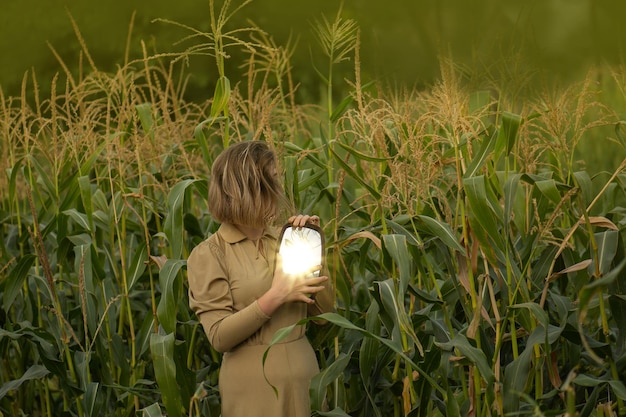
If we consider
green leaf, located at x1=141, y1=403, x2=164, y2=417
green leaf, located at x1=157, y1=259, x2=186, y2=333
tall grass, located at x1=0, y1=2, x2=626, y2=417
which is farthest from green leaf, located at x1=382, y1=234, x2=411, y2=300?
green leaf, located at x1=141, y1=403, x2=164, y2=417

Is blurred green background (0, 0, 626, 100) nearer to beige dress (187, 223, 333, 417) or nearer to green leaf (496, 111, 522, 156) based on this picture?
green leaf (496, 111, 522, 156)

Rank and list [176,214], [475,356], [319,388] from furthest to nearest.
A: [176,214], [319,388], [475,356]

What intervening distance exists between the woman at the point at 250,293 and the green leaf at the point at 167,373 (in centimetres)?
41

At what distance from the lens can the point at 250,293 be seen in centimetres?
371

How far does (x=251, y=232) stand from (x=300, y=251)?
1.03ft

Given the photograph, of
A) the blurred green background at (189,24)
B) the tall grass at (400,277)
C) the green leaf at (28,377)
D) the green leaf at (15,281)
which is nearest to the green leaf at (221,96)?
the tall grass at (400,277)

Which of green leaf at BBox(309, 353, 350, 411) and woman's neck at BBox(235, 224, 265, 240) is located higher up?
woman's neck at BBox(235, 224, 265, 240)

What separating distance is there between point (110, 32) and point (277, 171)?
42.1ft

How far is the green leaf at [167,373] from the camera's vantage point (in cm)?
416

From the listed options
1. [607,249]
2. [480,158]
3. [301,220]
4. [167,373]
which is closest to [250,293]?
[301,220]

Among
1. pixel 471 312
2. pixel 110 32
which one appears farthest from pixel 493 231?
pixel 110 32

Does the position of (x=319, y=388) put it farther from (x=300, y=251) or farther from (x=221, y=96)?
(x=221, y=96)

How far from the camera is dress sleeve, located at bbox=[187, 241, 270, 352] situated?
355 centimetres

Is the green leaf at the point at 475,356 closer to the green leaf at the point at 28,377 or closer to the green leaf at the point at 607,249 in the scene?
the green leaf at the point at 607,249
